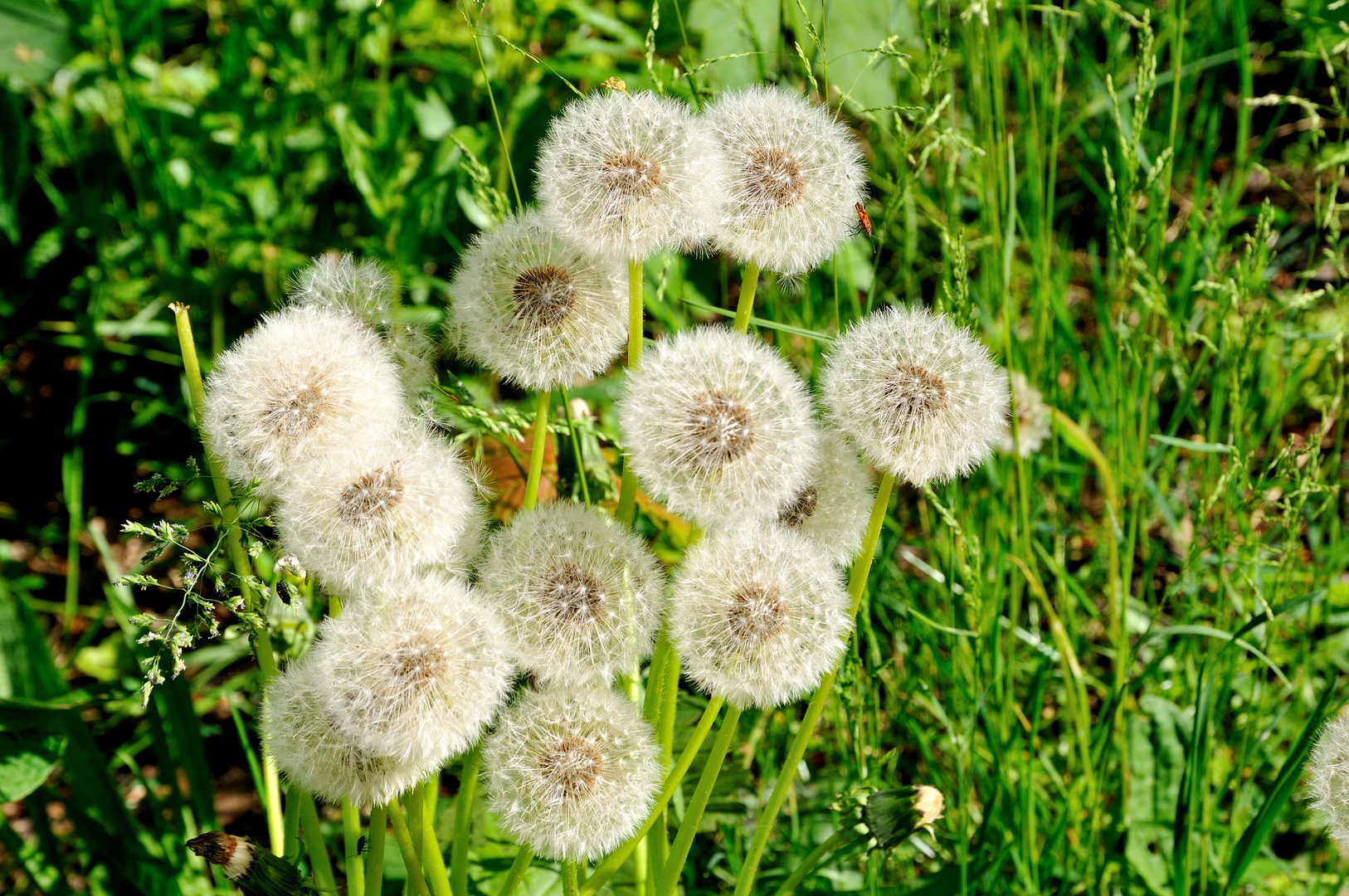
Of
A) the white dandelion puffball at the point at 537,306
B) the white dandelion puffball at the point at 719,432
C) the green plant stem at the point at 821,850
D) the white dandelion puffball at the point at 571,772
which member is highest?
the white dandelion puffball at the point at 537,306

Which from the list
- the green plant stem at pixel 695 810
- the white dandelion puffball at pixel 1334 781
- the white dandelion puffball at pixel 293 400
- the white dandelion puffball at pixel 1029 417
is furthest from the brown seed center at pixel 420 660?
the white dandelion puffball at pixel 1029 417

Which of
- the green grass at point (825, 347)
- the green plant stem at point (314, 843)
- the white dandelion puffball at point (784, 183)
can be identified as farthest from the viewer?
the green grass at point (825, 347)

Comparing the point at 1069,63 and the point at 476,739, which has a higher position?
the point at 1069,63

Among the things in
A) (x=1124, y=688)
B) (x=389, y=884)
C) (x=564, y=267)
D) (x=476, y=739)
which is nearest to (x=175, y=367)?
(x=389, y=884)

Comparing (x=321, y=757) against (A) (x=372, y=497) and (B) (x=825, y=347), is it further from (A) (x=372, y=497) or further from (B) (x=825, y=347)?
(B) (x=825, y=347)

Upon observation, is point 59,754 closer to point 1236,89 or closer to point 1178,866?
point 1178,866

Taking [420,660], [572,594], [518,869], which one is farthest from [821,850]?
[420,660]

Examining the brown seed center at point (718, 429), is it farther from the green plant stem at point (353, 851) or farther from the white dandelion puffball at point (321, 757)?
the green plant stem at point (353, 851)
